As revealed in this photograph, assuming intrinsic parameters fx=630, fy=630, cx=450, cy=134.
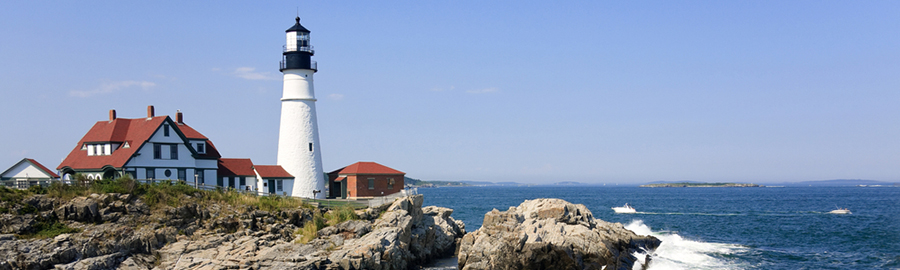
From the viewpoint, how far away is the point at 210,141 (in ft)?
Answer: 117

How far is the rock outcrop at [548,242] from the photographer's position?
2483 centimetres

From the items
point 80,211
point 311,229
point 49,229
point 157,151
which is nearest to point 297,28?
point 157,151

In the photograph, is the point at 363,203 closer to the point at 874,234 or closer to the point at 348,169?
the point at 348,169

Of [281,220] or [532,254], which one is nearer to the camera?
[532,254]

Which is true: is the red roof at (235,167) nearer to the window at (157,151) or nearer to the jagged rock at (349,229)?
the window at (157,151)

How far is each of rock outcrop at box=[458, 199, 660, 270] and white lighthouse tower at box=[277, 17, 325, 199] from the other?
10.5 meters

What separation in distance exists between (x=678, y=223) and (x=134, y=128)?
3812 cm

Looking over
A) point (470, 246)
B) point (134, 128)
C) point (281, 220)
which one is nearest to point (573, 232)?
point (470, 246)

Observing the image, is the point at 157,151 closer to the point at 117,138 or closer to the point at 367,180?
the point at 117,138

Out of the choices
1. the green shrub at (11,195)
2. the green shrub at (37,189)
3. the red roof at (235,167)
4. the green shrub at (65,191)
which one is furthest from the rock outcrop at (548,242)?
the green shrub at (11,195)

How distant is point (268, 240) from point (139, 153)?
996 centimetres

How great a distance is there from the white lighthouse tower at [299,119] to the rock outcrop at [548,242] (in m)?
10.5

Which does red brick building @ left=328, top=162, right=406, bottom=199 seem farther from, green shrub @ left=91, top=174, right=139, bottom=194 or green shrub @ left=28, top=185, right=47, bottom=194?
green shrub @ left=28, top=185, right=47, bottom=194

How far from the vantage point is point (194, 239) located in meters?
24.9
